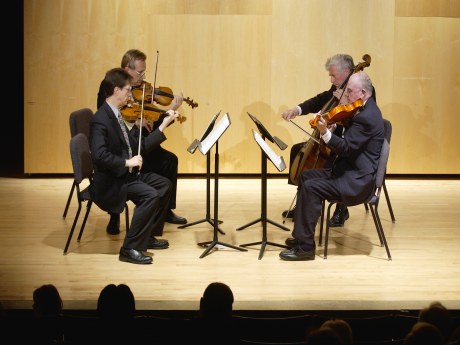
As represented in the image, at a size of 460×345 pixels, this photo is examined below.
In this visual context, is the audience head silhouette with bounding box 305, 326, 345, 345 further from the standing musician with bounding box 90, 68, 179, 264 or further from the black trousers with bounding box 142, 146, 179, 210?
the black trousers with bounding box 142, 146, 179, 210

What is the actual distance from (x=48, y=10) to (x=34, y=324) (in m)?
5.55

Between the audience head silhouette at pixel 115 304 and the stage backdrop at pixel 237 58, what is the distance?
5229 mm

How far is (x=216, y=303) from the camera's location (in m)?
2.94

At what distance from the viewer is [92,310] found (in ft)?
13.4

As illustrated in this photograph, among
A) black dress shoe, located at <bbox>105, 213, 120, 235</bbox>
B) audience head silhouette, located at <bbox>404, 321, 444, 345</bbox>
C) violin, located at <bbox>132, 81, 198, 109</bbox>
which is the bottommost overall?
black dress shoe, located at <bbox>105, 213, 120, 235</bbox>

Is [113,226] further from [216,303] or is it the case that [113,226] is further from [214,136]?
[216,303]

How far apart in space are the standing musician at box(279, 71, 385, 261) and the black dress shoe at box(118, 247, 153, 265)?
88 cm

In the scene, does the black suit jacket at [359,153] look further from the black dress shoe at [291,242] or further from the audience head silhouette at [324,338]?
the audience head silhouette at [324,338]

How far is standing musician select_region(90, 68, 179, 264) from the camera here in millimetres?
4973

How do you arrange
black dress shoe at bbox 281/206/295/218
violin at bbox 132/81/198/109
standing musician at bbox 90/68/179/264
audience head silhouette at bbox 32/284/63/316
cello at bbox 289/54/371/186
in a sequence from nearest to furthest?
1. audience head silhouette at bbox 32/284/63/316
2. standing musician at bbox 90/68/179/264
3. cello at bbox 289/54/371/186
4. violin at bbox 132/81/198/109
5. black dress shoe at bbox 281/206/295/218

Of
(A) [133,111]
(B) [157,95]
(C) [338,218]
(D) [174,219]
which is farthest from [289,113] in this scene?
(A) [133,111]

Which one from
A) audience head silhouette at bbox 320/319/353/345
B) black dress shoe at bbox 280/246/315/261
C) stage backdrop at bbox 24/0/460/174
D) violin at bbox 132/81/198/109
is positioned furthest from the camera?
Answer: stage backdrop at bbox 24/0/460/174

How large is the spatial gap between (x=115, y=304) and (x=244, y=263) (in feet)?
7.26

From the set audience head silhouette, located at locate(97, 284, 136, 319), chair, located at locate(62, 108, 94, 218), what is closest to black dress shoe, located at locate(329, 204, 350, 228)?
→ chair, located at locate(62, 108, 94, 218)
